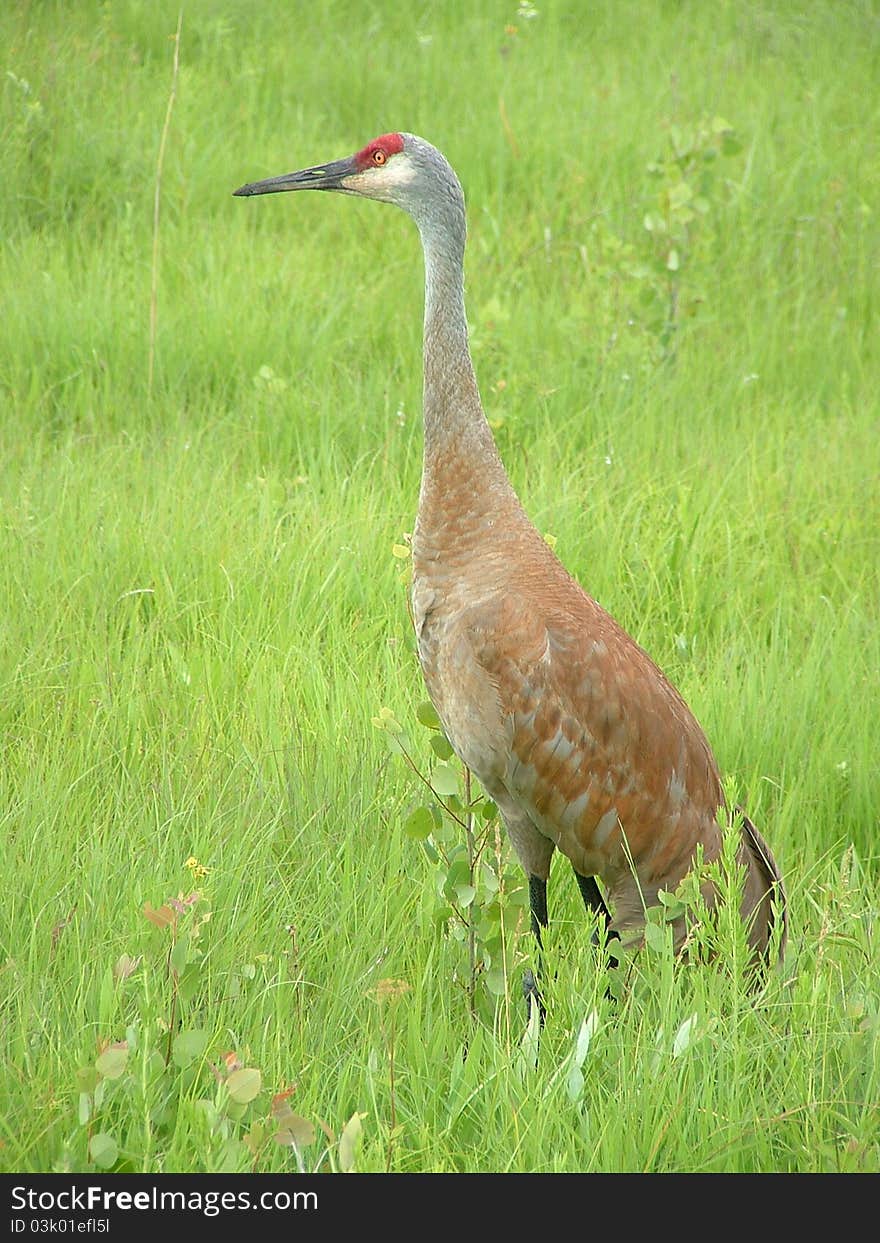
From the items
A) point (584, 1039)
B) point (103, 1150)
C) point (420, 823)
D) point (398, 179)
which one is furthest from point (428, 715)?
point (398, 179)

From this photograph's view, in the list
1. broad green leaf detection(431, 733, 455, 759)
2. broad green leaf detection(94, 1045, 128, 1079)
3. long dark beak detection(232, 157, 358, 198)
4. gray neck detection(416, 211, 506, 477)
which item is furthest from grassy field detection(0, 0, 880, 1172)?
long dark beak detection(232, 157, 358, 198)

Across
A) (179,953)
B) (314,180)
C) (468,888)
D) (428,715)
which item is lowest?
(468,888)

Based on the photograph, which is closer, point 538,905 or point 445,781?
point 445,781

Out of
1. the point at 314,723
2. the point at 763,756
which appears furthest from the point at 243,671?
the point at 763,756

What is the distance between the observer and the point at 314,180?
3.64 meters

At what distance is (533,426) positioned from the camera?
5.46 meters

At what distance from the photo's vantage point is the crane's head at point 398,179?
3.44 m

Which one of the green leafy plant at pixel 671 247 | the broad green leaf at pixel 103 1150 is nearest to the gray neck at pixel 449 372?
the broad green leaf at pixel 103 1150

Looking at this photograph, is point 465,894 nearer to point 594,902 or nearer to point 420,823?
point 420,823

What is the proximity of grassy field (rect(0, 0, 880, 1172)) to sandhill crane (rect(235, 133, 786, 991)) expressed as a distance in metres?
0.20

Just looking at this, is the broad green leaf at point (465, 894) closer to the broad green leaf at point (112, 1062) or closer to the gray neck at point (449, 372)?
the broad green leaf at point (112, 1062)

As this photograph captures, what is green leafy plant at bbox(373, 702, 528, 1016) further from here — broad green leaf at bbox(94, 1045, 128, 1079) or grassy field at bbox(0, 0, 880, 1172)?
broad green leaf at bbox(94, 1045, 128, 1079)

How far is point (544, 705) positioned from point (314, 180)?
1.54m
